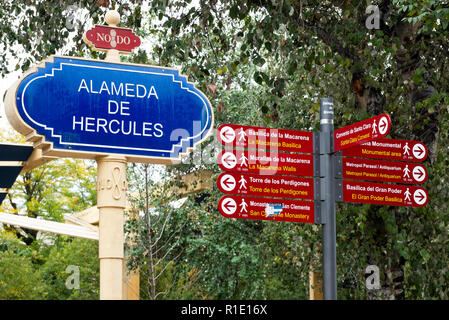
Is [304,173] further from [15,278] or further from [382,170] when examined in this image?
[15,278]

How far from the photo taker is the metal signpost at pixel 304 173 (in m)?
5.66

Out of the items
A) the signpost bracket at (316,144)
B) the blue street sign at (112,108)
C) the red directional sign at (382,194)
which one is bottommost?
the red directional sign at (382,194)

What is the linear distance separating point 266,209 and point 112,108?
1.47m

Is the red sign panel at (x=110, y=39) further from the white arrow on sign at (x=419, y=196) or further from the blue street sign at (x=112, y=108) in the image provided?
the white arrow on sign at (x=419, y=196)

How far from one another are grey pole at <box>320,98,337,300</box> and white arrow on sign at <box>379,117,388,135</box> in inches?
17.3

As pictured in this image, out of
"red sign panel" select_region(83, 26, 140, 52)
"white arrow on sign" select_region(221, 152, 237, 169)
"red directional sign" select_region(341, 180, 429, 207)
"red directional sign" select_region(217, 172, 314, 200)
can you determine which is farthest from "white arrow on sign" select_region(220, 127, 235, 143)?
"red sign panel" select_region(83, 26, 140, 52)

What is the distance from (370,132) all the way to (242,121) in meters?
12.7

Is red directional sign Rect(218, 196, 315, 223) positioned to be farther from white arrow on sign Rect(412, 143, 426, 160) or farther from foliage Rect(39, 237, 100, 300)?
foliage Rect(39, 237, 100, 300)

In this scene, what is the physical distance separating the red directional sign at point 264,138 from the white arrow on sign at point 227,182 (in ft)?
0.78

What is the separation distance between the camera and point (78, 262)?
2688 cm

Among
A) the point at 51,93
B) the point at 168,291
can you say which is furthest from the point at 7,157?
the point at 168,291

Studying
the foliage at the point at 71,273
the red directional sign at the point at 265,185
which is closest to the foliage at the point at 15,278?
the foliage at the point at 71,273

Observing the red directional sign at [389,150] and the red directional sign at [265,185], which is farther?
the red directional sign at [389,150]
